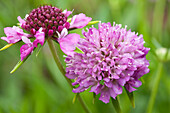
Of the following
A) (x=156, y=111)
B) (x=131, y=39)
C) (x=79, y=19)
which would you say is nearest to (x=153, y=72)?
(x=156, y=111)

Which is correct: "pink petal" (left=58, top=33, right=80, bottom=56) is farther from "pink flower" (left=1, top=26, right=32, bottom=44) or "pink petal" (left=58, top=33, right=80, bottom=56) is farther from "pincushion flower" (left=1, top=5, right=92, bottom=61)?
"pink flower" (left=1, top=26, right=32, bottom=44)

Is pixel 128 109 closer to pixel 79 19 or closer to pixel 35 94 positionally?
pixel 35 94

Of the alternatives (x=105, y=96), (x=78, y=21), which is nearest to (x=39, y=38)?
(x=78, y=21)

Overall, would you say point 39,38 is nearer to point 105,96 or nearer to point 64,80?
point 105,96

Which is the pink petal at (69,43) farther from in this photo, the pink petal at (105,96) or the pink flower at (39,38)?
the pink petal at (105,96)

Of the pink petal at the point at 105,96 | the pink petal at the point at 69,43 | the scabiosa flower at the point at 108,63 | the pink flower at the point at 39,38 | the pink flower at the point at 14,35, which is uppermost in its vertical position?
the pink flower at the point at 14,35

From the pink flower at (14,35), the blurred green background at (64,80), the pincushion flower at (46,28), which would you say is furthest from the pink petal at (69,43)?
the blurred green background at (64,80)
